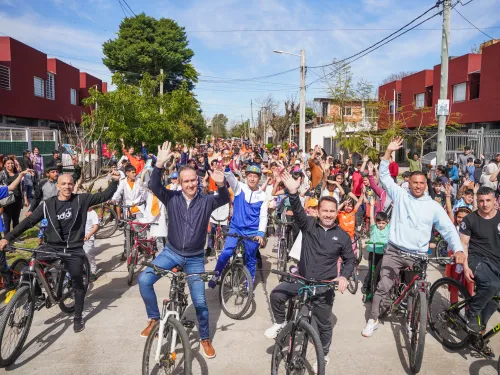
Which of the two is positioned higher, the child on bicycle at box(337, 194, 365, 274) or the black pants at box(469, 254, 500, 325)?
the child on bicycle at box(337, 194, 365, 274)

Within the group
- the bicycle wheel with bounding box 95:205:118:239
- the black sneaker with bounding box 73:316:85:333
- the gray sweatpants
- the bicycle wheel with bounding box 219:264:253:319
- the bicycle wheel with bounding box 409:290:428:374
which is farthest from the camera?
the bicycle wheel with bounding box 95:205:118:239

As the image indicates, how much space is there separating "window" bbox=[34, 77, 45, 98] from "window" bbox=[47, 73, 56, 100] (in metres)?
1.27

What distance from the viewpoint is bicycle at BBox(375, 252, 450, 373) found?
4312 millimetres

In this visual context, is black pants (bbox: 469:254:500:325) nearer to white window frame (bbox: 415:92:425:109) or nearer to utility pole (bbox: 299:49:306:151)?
utility pole (bbox: 299:49:306:151)

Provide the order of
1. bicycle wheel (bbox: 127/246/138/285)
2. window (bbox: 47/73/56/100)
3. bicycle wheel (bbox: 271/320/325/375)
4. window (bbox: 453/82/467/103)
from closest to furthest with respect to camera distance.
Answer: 1. bicycle wheel (bbox: 271/320/325/375)
2. bicycle wheel (bbox: 127/246/138/285)
3. window (bbox: 453/82/467/103)
4. window (bbox: 47/73/56/100)

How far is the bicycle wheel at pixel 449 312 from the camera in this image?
4.83 m

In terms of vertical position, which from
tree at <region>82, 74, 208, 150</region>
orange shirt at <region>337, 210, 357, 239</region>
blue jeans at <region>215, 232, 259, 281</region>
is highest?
tree at <region>82, 74, 208, 150</region>

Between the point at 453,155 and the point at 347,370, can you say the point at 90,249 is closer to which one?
the point at 347,370

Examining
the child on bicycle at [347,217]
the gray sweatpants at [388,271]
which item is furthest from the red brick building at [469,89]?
the gray sweatpants at [388,271]

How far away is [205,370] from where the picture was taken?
440 cm

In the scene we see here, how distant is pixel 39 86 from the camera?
27.0 metres

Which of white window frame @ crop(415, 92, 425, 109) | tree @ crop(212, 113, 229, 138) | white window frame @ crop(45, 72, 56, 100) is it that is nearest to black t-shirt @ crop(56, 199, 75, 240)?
white window frame @ crop(45, 72, 56, 100)

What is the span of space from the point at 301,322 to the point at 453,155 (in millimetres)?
21186

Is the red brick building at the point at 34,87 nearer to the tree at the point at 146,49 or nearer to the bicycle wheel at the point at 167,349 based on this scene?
the tree at the point at 146,49
